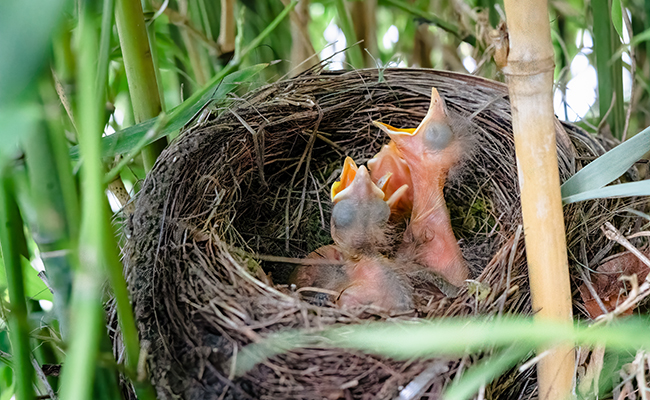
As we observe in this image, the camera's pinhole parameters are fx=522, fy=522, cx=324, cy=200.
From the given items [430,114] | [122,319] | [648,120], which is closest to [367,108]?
[430,114]

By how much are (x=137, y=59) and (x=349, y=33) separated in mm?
465

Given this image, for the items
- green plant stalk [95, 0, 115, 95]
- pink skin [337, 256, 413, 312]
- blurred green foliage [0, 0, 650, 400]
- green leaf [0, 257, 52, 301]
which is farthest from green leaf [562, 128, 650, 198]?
green leaf [0, 257, 52, 301]

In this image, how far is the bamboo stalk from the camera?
45cm

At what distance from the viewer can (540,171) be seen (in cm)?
49

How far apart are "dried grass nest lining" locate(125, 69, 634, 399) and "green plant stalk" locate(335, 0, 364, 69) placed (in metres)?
0.07

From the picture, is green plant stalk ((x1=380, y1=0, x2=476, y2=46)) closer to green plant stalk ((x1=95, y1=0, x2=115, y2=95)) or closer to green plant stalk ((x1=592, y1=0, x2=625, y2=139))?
green plant stalk ((x1=592, y1=0, x2=625, y2=139))

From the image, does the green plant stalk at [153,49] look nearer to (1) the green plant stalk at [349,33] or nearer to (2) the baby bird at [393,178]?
(1) the green plant stalk at [349,33]

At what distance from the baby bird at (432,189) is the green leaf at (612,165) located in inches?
16.2

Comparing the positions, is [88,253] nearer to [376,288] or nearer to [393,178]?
[376,288]

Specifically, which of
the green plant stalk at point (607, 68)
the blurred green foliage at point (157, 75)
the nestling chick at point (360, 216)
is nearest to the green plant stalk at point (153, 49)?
the blurred green foliage at point (157, 75)

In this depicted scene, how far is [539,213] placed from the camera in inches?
19.8

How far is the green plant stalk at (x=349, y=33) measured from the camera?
97cm

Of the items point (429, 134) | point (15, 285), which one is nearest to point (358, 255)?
point (429, 134)

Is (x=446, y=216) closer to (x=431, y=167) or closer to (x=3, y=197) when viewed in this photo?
(x=431, y=167)
